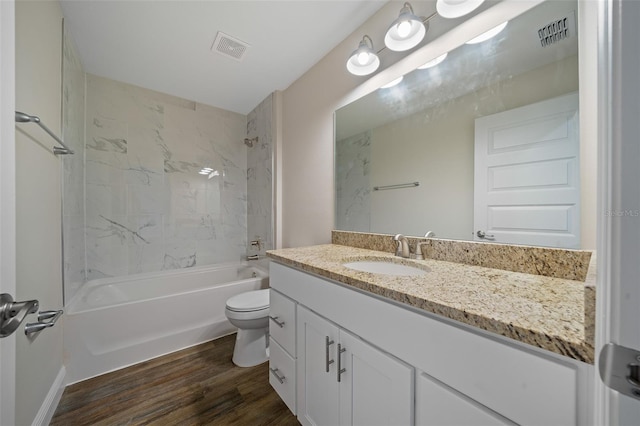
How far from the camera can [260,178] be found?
271 centimetres

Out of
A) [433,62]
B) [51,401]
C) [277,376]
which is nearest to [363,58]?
[433,62]

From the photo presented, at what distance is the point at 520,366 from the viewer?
1.57ft

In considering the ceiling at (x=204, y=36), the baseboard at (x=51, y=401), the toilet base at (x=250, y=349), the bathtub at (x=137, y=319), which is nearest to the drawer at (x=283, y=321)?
the toilet base at (x=250, y=349)

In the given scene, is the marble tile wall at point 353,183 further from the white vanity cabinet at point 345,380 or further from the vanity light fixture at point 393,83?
the white vanity cabinet at point 345,380

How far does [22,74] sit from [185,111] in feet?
5.54

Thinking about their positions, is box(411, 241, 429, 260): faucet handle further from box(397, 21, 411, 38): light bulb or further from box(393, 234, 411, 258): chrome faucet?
box(397, 21, 411, 38): light bulb

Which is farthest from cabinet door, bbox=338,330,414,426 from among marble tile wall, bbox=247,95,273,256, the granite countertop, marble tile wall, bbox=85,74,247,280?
marble tile wall, bbox=85,74,247,280

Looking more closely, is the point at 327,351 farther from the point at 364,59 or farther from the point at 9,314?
the point at 364,59

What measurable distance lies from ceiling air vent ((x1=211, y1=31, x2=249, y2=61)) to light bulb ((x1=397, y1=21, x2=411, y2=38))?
1144 mm

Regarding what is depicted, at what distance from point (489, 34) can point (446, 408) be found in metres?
1.41

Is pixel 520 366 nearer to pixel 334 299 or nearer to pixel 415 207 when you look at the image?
pixel 334 299

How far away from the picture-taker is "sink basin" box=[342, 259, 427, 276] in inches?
44.8

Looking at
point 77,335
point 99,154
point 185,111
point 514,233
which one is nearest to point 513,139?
point 514,233

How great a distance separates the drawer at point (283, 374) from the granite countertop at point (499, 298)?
58 cm
